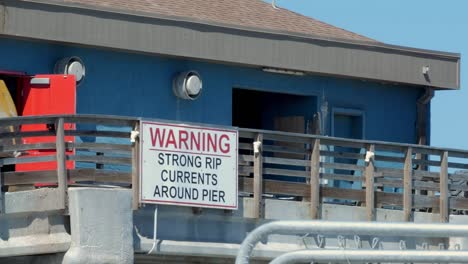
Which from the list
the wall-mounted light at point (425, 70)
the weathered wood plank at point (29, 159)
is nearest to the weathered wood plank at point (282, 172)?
the weathered wood plank at point (29, 159)

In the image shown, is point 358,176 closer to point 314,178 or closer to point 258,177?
point 314,178

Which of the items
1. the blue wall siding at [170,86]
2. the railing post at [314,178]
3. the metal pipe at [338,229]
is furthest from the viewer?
the blue wall siding at [170,86]

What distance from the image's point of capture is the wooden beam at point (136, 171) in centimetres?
1537

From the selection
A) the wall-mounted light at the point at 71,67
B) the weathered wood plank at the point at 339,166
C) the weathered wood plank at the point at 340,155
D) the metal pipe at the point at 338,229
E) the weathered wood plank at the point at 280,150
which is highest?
the wall-mounted light at the point at 71,67

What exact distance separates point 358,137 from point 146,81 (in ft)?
14.5

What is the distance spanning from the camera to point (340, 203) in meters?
18.9

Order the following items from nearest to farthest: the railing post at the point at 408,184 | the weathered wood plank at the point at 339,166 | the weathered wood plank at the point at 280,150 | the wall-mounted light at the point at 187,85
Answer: the weathered wood plank at the point at 280,150
the weathered wood plank at the point at 339,166
the railing post at the point at 408,184
the wall-mounted light at the point at 187,85

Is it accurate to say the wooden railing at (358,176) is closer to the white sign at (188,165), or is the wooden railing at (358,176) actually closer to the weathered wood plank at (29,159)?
the white sign at (188,165)

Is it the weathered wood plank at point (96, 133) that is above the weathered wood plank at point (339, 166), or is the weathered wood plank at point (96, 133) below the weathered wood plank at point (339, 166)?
above

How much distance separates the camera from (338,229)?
9.39m

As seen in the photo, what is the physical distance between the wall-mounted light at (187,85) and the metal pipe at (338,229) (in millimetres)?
11626

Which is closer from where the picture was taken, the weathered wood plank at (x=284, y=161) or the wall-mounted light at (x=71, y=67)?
the weathered wood plank at (x=284, y=161)

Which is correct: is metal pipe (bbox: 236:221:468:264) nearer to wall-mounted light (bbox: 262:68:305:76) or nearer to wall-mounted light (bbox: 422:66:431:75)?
wall-mounted light (bbox: 262:68:305:76)

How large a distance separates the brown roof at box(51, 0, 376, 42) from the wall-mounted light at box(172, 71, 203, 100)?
33.4 inches
